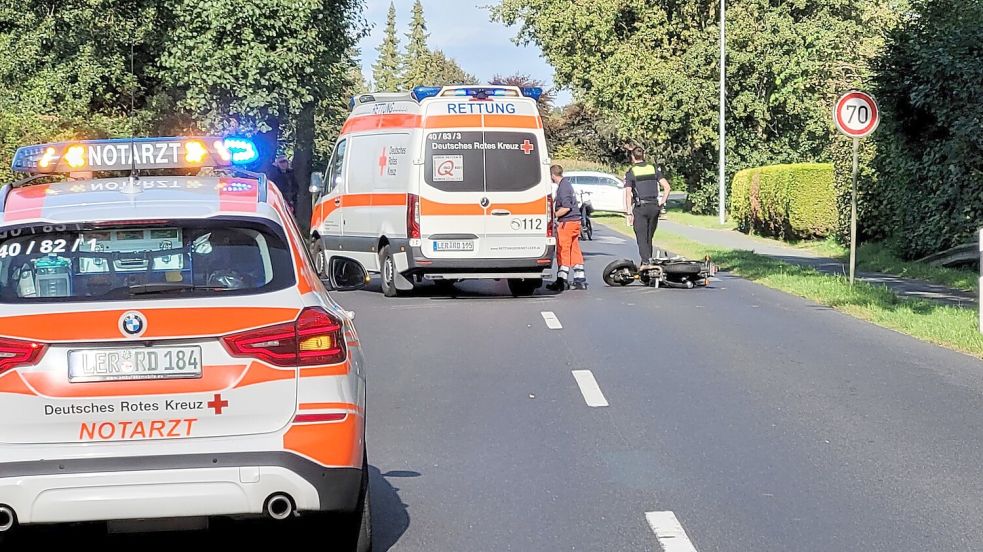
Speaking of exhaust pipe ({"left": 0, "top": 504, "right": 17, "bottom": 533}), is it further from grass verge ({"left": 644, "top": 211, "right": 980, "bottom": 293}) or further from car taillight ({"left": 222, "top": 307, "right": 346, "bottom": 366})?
grass verge ({"left": 644, "top": 211, "right": 980, "bottom": 293})

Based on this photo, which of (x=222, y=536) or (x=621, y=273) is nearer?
(x=222, y=536)

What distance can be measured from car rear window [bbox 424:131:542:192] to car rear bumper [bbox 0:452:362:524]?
12435mm

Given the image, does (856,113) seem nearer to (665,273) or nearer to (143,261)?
(665,273)

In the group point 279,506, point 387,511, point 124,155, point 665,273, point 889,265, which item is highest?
point 124,155

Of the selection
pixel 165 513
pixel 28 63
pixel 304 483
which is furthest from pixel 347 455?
pixel 28 63

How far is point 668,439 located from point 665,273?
11.0 m

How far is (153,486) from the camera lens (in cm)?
481

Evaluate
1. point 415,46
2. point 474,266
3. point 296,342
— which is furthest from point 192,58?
point 415,46

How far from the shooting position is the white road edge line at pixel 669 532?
586 cm

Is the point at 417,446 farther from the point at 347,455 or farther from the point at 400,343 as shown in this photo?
the point at 400,343

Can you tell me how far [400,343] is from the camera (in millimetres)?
13117

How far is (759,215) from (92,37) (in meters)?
17.6

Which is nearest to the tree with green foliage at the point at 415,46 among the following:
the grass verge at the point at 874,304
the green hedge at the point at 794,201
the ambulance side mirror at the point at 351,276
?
the green hedge at the point at 794,201

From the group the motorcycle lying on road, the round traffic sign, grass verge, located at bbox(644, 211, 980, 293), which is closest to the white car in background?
grass verge, located at bbox(644, 211, 980, 293)
